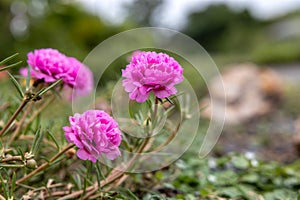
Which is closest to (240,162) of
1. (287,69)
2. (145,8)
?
(287,69)

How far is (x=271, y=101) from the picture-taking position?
181 inches

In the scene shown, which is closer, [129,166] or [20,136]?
[129,166]

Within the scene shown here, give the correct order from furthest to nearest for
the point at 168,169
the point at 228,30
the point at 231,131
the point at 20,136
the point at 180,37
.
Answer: the point at 228,30, the point at 231,131, the point at 168,169, the point at 20,136, the point at 180,37

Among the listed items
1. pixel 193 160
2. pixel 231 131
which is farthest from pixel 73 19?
pixel 193 160

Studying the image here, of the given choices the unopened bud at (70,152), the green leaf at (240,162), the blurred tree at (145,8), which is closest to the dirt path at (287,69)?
the green leaf at (240,162)

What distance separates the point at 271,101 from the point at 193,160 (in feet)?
11.2

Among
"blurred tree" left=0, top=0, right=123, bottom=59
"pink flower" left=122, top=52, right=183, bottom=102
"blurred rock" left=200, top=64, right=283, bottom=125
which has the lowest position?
"pink flower" left=122, top=52, right=183, bottom=102

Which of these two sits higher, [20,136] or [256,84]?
[256,84]

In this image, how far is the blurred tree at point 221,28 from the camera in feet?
44.5

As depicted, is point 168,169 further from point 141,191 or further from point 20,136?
point 20,136

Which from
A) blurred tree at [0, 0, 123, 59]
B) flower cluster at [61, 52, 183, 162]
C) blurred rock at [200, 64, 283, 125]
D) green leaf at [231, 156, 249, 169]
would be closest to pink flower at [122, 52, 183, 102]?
flower cluster at [61, 52, 183, 162]

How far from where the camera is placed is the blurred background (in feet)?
10.6

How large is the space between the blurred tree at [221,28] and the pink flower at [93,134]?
13.2 metres

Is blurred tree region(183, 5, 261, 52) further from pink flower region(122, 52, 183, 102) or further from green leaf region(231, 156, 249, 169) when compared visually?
pink flower region(122, 52, 183, 102)
